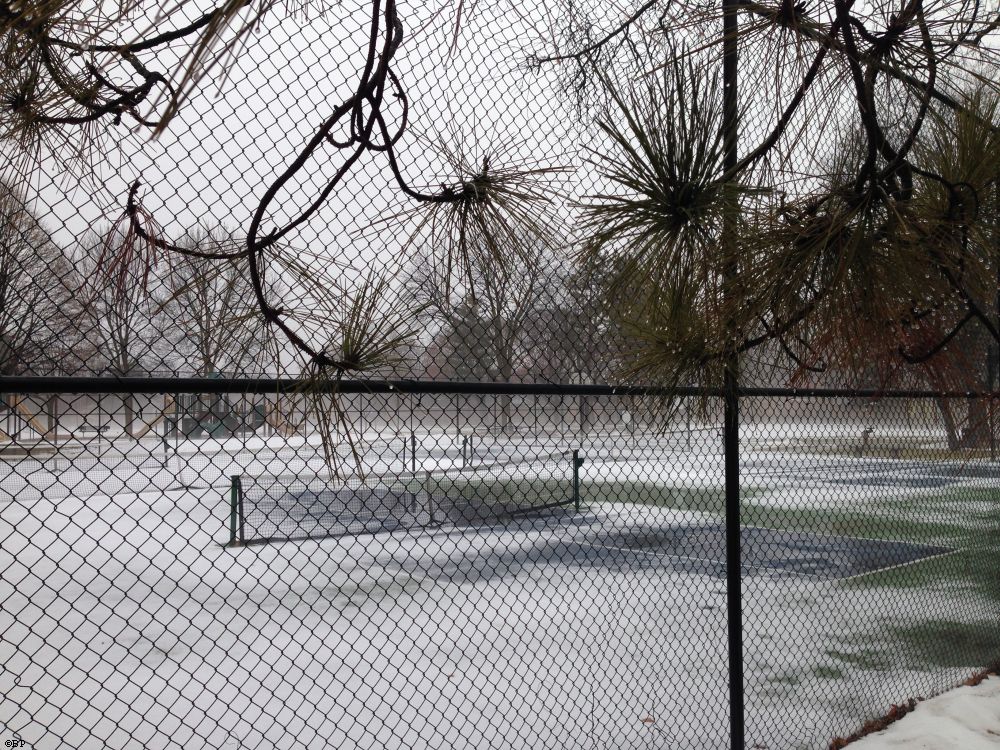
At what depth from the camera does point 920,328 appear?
1781 millimetres

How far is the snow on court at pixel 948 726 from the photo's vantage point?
2.88 m

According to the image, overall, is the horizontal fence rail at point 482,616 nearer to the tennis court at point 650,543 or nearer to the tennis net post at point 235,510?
the tennis court at point 650,543

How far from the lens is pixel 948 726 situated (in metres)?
3.05

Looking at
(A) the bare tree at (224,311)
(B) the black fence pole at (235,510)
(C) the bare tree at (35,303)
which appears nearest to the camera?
(A) the bare tree at (224,311)

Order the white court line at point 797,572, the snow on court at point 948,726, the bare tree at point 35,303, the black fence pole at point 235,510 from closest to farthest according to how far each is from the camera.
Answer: the bare tree at point 35,303 < the snow on court at point 948,726 < the white court line at point 797,572 < the black fence pole at point 235,510

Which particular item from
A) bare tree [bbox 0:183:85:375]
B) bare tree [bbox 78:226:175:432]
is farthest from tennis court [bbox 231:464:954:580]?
bare tree [bbox 0:183:85:375]

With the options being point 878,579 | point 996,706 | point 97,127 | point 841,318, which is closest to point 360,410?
point 97,127

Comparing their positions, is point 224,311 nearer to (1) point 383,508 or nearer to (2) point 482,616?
(2) point 482,616

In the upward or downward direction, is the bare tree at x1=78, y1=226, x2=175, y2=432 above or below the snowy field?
above

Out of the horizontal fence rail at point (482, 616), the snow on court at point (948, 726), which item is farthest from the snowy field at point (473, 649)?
the snow on court at point (948, 726)

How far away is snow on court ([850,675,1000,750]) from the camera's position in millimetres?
2875

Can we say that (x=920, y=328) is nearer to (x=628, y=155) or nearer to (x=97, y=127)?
(x=628, y=155)

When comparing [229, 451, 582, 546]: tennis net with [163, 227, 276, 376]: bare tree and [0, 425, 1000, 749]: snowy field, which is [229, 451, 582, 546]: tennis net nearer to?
[0, 425, 1000, 749]: snowy field

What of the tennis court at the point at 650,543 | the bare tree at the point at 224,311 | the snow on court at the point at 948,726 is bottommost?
the tennis court at the point at 650,543
